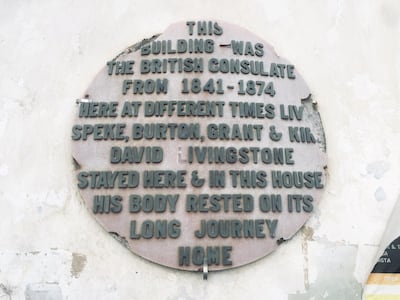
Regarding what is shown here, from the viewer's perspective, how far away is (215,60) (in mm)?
3387

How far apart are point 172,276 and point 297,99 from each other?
1.49 meters

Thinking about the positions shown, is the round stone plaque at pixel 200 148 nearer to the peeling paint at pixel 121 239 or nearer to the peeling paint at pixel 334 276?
the peeling paint at pixel 121 239

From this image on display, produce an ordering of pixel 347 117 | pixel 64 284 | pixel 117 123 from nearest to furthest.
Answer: pixel 64 284 < pixel 117 123 < pixel 347 117

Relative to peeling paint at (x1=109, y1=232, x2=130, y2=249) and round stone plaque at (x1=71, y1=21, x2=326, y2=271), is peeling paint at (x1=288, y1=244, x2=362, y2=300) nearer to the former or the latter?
round stone plaque at (x1=71, y1=21, x2=326, y2=271)

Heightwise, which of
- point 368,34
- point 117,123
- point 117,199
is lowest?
point 117,199

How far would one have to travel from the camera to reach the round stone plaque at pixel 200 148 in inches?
114

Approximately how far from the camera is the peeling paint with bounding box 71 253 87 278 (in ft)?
9.32

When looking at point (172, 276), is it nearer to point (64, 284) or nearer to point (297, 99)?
point (64, 284)

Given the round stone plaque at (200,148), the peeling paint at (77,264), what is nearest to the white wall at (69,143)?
the peeling paint at (77,264)

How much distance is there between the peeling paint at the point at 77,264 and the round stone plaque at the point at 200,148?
0.23 meters

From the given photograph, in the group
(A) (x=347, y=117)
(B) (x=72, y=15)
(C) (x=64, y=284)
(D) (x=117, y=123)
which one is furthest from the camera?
(B) (x=72, y=15)

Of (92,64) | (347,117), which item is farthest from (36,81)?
(347,117)

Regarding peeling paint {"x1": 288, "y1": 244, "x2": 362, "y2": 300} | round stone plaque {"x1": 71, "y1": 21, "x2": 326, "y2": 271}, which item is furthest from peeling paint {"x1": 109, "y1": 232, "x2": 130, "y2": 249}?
peeling paint {"x1": 288, "y1": 244, "x2": 362, "y2": 300}

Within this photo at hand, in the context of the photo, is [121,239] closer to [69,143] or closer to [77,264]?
[77,264]
